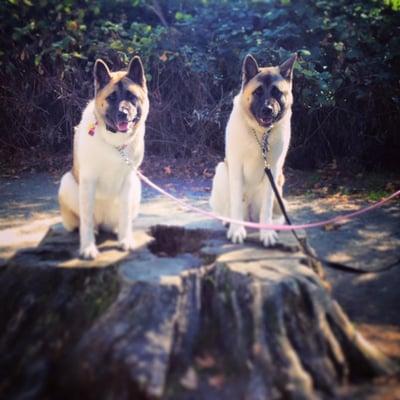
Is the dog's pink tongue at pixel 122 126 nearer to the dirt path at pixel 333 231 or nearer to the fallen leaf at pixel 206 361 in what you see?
the dirt path at pixel 333 231

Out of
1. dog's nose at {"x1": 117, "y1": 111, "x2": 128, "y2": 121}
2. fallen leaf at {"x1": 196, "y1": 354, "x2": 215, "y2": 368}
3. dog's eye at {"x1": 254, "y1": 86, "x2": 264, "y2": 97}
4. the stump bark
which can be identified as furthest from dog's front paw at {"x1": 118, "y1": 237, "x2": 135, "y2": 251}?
dog's eye at {"x1": 254, "y1": 86, "x2": 264, "y2": 97}

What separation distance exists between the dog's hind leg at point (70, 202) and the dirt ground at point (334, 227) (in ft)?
2.67

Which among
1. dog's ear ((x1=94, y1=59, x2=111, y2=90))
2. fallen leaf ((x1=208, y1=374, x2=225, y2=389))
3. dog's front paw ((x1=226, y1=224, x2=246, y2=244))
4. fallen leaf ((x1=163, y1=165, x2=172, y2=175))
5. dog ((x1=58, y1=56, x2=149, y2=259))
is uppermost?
dog's ear ((x1=94, y1=59, x2=111, y2=90))

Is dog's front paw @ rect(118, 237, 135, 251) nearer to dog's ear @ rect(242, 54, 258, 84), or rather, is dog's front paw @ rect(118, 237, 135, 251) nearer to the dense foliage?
dog's ear @ rect(242, 54, 258, 84)

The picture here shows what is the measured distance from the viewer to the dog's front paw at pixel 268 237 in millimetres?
3584

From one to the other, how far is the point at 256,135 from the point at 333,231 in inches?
82.0

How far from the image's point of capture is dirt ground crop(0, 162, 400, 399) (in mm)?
3547

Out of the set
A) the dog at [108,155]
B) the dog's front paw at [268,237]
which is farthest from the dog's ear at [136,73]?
the dog's front paw at [268,237]

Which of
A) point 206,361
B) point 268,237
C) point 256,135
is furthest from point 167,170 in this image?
point 206,361

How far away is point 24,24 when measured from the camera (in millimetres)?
7941

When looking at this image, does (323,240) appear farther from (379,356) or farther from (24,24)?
(24,24)

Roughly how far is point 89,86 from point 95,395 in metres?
6.55

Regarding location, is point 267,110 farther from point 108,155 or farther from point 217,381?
point 217,381

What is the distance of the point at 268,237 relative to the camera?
3617 mm
